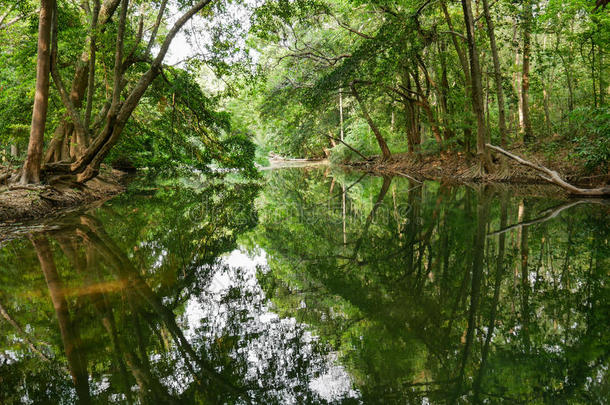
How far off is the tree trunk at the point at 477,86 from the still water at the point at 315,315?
22.7 feet

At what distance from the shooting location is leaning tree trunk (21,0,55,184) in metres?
9.38

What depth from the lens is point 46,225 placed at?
8.19m

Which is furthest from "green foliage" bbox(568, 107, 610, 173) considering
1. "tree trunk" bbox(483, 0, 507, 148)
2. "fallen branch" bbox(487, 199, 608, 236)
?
"tree trunk" bbox(483, 0, 507, 148)

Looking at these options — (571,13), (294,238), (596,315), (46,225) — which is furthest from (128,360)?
(571,13)

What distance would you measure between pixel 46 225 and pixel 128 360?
22.8ft

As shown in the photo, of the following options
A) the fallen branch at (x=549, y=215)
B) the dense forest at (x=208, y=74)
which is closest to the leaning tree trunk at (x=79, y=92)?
the dense forest at (x=208, y=74)

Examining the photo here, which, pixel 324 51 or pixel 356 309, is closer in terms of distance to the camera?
pixel 356 309

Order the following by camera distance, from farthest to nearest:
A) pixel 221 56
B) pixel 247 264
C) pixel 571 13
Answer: pixel 571 13, pixel 221 56, pixel 247 264

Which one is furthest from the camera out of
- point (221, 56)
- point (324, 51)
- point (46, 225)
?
point (324, 51)

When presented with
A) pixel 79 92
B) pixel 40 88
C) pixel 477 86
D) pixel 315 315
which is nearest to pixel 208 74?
pixel 79 92

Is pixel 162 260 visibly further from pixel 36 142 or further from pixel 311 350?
pixel 36 142

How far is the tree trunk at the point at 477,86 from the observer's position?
1258 centimetres

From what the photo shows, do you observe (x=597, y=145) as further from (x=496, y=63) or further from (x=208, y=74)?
(x=208, y=74)

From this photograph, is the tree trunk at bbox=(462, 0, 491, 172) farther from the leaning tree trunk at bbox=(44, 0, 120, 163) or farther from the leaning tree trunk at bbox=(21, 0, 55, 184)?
the leaning tree trunk at bbox=(21, 0, 55, 184)
